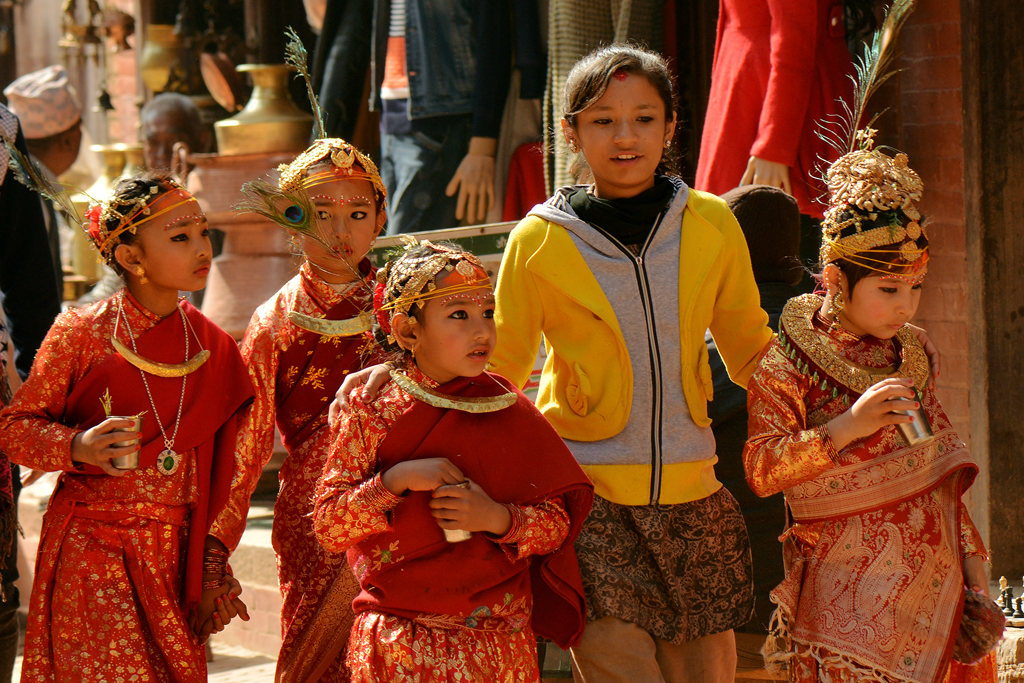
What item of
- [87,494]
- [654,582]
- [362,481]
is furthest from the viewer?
[87,494]

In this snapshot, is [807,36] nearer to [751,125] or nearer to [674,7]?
[751,125]

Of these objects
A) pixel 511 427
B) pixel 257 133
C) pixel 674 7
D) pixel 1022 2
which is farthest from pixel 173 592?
pixel 257 133

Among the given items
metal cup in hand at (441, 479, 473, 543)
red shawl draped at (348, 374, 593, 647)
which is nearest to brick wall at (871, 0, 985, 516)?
red shawl draped at (348, 374, 593, 647)

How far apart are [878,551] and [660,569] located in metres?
0.51

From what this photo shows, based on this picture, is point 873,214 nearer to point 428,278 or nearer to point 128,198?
point 428,278

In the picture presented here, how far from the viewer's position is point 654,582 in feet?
11.8

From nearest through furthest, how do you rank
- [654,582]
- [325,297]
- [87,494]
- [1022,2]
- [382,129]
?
[654,582], [87,494], [325,297], [1022,2], [382,129]

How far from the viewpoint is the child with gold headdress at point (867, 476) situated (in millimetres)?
3451

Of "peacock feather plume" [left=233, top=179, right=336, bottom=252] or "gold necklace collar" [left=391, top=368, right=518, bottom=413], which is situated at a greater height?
"peacock feather plume" [left=233, top=179, right=336, bottom=252]

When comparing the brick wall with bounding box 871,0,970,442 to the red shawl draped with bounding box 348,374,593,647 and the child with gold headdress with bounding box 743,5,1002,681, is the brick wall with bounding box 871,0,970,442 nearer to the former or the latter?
the child with gold headdress with bounding box 743,5,1002,681

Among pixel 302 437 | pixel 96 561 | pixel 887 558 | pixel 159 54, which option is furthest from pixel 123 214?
pixel 159 54

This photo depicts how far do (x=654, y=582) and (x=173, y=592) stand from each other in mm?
1286

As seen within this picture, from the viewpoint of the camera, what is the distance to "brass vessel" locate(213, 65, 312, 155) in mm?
8094

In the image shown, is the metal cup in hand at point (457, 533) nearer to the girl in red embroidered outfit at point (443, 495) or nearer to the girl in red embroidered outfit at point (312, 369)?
the girl in red embroidered outfit at point (443, 495)
